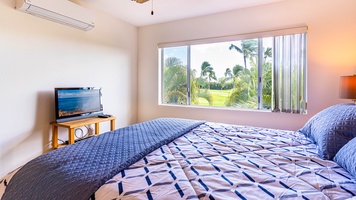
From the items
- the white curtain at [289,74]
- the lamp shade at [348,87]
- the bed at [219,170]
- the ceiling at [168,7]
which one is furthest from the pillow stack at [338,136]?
the ceiling at [168,7]

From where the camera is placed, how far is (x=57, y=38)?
268 cm

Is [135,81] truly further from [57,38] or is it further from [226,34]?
[226,34]

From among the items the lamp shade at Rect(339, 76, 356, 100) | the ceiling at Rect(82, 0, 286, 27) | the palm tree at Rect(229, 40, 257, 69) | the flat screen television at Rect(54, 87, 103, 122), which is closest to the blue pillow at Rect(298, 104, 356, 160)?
the lamp shade at Rect(339, 76, 356, 100)

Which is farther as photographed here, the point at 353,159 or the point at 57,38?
the point at 57,38

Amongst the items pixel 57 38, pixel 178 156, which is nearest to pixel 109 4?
pixel 57 38

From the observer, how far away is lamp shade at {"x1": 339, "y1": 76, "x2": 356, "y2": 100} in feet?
6.89

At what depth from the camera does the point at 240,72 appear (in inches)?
133

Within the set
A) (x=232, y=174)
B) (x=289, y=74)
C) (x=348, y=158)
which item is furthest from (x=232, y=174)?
(x=289, y=74)

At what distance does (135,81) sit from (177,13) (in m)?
1.67

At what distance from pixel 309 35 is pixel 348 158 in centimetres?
241

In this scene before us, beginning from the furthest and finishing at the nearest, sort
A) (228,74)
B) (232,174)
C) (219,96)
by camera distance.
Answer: (219,96) < (228,74) < (232,174)

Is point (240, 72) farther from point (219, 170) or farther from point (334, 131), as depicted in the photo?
point (219, 170)

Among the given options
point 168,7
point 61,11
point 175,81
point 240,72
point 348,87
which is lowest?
point 348,87

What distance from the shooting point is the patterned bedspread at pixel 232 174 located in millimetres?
800
